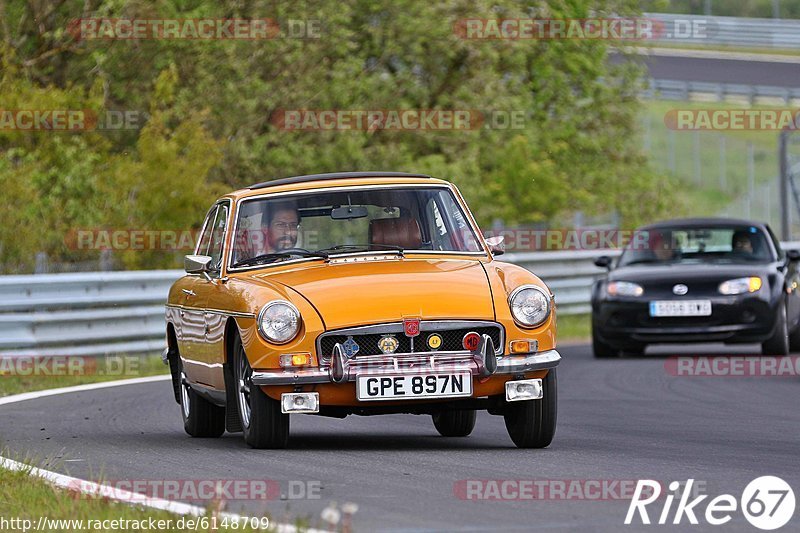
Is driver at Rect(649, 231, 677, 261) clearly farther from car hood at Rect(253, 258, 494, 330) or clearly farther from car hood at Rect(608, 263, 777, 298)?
car hood at Rect(253, 258, 494, 330)

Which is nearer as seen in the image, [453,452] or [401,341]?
[401,341]

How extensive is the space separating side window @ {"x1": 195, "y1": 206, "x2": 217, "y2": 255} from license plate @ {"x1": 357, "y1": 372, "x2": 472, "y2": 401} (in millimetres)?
2918

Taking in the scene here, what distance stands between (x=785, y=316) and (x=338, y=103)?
1258 cm

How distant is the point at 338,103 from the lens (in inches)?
1135

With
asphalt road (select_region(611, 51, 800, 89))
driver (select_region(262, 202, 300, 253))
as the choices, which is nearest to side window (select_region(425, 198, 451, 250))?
driver (select_region(262, 202, 300, 253))

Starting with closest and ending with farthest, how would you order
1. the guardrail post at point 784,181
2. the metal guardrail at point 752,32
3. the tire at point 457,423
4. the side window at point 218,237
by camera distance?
the tire at point 457,423
the side window at point 218,237
the guardrail post at point 784,181
the metal guardrail at point 752,32

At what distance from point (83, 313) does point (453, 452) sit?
9.56 metres

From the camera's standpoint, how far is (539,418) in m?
9.39

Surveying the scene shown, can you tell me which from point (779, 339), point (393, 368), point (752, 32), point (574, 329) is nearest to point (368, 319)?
point (393, 368)

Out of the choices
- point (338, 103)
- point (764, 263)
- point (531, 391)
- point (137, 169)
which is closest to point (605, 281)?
point (764, 263)

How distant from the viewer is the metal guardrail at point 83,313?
17.4 m

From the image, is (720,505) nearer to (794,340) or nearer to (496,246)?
(496,246)

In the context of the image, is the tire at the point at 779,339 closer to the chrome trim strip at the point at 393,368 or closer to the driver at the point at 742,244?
the driver at the point at 742,244

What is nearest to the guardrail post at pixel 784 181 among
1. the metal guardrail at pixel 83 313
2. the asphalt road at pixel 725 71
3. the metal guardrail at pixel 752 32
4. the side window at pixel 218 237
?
the metal guardrail at pixel 83 313
